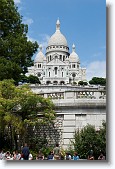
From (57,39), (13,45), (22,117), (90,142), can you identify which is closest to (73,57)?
(57,39)

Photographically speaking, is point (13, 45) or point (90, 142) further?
point (13, 45)

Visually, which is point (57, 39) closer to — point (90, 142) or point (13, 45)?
point (13, 45)

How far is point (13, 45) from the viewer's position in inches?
846

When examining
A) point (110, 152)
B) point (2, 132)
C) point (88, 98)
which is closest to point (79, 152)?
point (88, 98)

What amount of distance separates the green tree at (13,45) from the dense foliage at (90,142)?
727cm

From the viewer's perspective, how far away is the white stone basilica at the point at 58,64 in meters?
108

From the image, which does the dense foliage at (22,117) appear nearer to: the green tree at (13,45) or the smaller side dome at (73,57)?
the green tree at (13,45)

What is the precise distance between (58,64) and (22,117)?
9531cm

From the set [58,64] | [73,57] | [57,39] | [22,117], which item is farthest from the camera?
→ [73,57]

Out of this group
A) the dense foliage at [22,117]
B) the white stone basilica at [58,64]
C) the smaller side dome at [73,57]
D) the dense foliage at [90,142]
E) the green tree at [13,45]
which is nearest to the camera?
the dense foliage at [90,142]

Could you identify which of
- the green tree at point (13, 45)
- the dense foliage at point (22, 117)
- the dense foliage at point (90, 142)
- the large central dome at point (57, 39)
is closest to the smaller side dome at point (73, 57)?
the large central dome at point (57, 39)

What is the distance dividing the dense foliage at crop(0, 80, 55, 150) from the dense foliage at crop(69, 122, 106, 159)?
1.50m

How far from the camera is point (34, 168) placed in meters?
7.98

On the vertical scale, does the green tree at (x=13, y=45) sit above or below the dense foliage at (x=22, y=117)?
above
